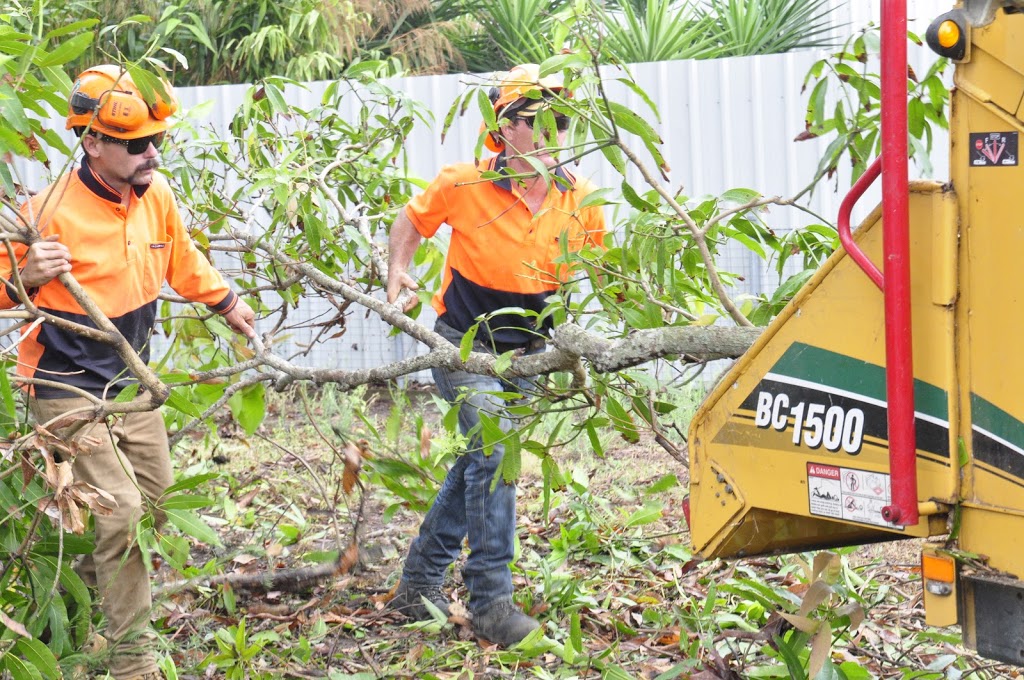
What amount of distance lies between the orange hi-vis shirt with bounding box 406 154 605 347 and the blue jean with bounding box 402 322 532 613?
165 mm

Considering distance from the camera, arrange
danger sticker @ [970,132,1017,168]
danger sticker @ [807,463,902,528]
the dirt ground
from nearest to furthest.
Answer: danger sticker @ [970,132,1017,168] → danger sticker @ [807,463,902,528] → the dirt ground

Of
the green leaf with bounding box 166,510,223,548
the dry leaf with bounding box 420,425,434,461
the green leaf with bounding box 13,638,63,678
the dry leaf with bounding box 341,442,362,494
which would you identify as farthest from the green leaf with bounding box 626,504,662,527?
Result: the green leaf with bounding box 13,638,63,678

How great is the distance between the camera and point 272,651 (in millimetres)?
3947

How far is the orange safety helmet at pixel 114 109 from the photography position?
344 centimetres

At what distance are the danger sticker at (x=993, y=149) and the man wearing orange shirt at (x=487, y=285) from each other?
182 centimetres

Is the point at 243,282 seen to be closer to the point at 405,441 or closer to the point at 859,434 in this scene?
the point at 405,441

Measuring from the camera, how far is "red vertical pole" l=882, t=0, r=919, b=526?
2.13m

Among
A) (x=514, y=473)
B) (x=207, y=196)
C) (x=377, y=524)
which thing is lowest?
(x=377, y=524)

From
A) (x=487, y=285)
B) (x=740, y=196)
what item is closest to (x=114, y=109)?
(x=487, y=285)

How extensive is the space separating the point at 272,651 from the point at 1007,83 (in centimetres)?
303

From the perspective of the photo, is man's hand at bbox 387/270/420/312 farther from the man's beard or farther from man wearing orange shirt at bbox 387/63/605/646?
the man's beard

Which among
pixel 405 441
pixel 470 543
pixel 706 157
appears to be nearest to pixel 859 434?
pixel 470 543

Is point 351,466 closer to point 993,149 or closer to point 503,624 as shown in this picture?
point 503,624

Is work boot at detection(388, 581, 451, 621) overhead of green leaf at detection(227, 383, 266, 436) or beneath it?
beneath
